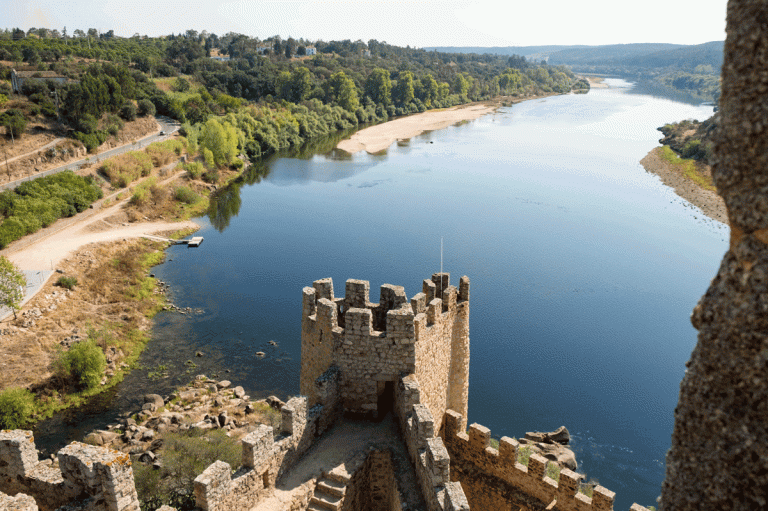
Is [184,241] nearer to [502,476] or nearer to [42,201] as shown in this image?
[42,201]

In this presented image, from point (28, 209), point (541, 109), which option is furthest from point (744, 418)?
point (541, 109)

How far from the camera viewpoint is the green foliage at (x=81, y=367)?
86.2ft

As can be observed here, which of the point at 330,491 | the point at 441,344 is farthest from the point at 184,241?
the point at 330,491

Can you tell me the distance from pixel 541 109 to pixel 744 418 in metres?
141

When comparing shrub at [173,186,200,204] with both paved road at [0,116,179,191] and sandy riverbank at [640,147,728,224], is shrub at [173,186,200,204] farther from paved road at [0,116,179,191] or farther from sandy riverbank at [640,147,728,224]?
sandy riverbank at [640,147,728,224]

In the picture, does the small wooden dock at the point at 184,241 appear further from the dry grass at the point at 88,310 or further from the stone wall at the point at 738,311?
the stone wall at the point at 738,311

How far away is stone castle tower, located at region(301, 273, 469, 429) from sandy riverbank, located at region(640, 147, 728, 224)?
40.9 m

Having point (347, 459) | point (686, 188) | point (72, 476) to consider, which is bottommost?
point (686, 188)

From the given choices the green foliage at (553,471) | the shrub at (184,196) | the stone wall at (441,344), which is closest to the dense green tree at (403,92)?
the shrub at (184,196)

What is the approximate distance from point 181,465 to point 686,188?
5775 cm

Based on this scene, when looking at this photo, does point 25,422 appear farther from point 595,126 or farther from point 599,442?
point 595,126

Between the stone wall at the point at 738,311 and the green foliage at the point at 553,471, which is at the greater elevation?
the stone wall at the point at 738,311

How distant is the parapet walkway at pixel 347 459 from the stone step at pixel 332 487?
0.45 ft

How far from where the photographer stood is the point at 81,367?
26344 mm
